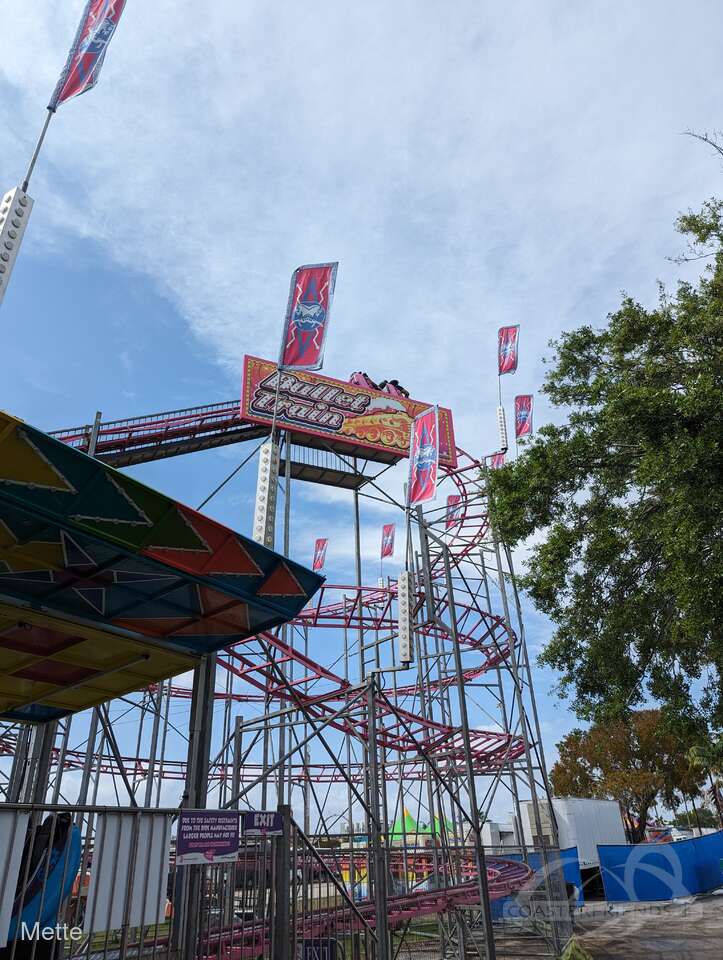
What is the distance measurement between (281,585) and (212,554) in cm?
100

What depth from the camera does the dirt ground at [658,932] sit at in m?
14.1

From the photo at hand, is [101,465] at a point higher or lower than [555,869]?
higher

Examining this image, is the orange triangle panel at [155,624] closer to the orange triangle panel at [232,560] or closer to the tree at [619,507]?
the orange triangle panel at [232,560]

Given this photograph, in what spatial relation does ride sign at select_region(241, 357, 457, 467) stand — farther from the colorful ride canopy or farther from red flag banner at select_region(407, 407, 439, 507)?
the colorful ride canopy

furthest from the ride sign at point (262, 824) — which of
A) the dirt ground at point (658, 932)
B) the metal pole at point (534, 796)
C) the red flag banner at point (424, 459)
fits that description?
the dirt ground at point (658, 932)

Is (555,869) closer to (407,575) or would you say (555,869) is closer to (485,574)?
(407,575)

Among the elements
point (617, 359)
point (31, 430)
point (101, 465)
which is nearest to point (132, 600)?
point (101, 465)

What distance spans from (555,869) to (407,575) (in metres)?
7.25

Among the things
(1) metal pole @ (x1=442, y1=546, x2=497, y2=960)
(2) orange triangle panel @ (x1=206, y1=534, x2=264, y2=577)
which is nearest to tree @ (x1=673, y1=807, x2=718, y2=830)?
(1) metal pole @ (x1=442, y1=546, x2=497, y2=960)

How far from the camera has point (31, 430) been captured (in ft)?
15.5

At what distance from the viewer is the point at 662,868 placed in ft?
76.9

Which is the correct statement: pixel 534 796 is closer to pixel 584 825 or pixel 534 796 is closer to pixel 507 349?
pixel 584 825

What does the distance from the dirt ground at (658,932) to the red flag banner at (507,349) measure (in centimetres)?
1860

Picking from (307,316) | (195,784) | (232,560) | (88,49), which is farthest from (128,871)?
(307,316)
